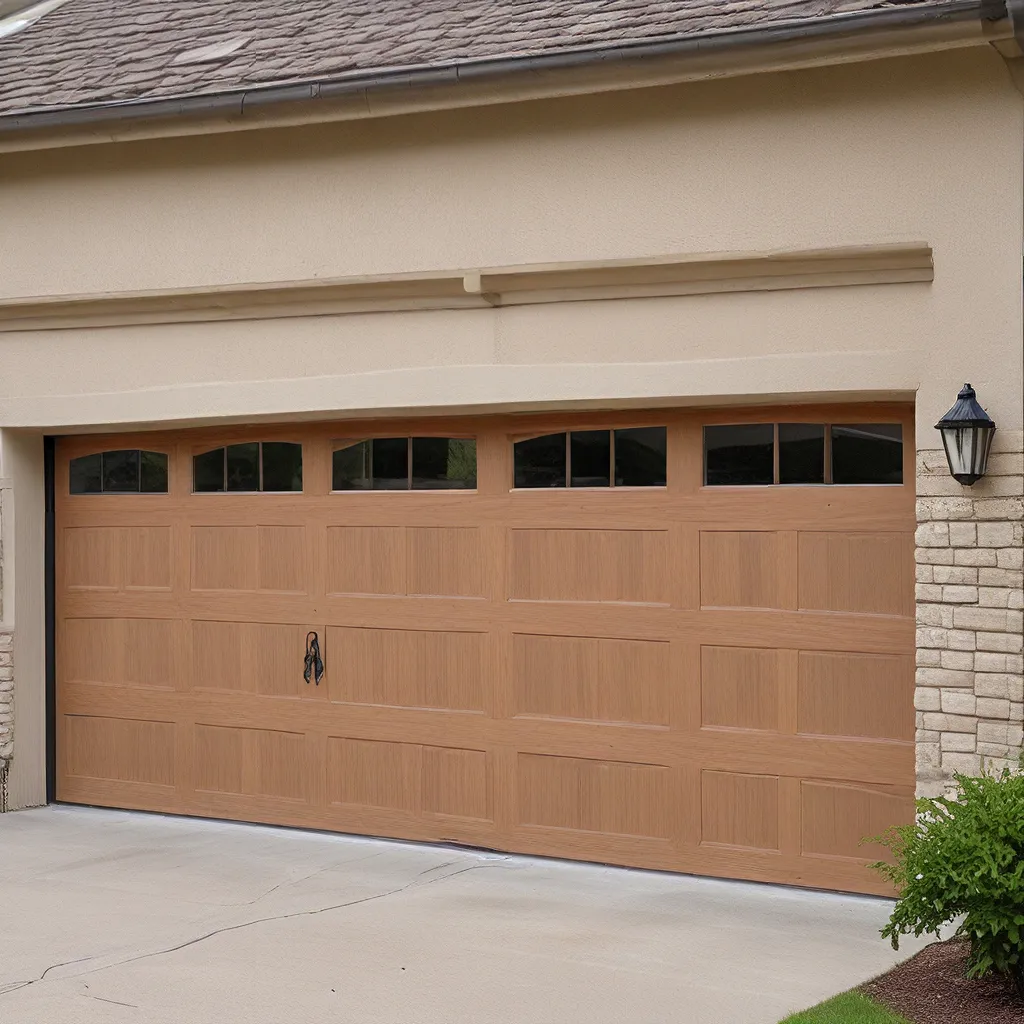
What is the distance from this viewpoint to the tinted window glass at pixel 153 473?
31.2ft

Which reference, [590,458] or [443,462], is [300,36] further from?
[590,458]

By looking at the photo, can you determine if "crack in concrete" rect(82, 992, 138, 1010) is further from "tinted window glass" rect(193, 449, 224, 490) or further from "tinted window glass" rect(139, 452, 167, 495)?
"tinted window glass" rect(139, 452, 167, 495)

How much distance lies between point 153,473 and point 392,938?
405cm

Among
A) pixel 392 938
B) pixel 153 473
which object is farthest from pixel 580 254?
pixel 392 938

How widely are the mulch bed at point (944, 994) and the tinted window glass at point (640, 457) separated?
2.88 metres

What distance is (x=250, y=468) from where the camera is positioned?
9227mm

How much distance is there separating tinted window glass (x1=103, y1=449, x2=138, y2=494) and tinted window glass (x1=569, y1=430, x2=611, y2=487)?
3151 millimetres

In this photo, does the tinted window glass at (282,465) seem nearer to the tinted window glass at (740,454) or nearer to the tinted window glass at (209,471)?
the tinted window glass at (209,471)

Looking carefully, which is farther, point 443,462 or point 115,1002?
point 443,462

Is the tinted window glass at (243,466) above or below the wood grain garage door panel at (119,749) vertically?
above

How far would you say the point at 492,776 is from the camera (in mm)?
8406

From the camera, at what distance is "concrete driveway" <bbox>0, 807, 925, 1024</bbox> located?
580cm

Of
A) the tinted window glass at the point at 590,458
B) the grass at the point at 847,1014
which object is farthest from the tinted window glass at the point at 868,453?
the grass at the point at 847,1014

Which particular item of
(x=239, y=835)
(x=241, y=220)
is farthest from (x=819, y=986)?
(x=241, y=220)
